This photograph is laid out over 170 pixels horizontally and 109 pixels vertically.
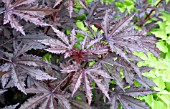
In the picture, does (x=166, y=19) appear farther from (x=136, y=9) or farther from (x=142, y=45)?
(x=142, y=45)

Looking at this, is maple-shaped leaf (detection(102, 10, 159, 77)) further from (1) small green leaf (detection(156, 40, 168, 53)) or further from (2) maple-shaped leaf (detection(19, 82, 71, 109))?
(1) small green leaf (detection(156, 40, 168, 53))

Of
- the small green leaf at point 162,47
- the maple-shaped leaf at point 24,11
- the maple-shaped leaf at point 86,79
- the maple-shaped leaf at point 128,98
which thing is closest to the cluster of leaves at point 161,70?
the small green leaf at point 162,47

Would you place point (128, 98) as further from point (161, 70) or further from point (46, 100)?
point (161, 70)

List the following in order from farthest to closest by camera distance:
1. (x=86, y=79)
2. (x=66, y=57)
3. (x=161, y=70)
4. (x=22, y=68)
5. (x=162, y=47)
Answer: (x=162, y=47) → (x=161, y=70) → (x=66, y=57) → (x=22, y=68) → (x=86, y=79)

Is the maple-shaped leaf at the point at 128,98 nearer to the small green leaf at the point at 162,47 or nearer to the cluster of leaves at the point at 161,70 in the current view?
the cluster of leaves at the point at 161,70

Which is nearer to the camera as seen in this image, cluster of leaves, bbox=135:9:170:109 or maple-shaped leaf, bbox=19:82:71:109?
maple-shaped leaf, bbox=19:82:71:109

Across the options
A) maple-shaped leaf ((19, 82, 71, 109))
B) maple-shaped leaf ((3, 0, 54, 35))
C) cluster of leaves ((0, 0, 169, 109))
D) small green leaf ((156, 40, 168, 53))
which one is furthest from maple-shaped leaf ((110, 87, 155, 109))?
small green leaf ((156, 40, 168, 53))

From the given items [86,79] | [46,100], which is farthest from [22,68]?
[86,79]
